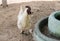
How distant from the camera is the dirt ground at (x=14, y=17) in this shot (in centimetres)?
133

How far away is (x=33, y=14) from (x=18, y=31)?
0.23 m

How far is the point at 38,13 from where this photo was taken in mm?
1557

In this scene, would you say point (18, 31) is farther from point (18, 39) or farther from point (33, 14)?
point (33, 14)

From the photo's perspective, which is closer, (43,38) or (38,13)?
(43,38)

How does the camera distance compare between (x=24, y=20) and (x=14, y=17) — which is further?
(x=14, y=17)

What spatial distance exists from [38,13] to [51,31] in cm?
39

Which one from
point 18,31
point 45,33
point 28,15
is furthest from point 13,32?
point 45,33

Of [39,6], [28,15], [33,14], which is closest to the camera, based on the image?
[28,15]

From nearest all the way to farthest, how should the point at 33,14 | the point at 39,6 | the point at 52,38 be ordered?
1. the point at 52,38
2. the point at 33,14
3. the point at 39,6

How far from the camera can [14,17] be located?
1.52m

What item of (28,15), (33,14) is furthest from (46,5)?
(28,15)

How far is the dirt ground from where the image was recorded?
1.33 m

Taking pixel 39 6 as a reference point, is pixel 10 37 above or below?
below

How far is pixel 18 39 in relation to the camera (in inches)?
51.5
